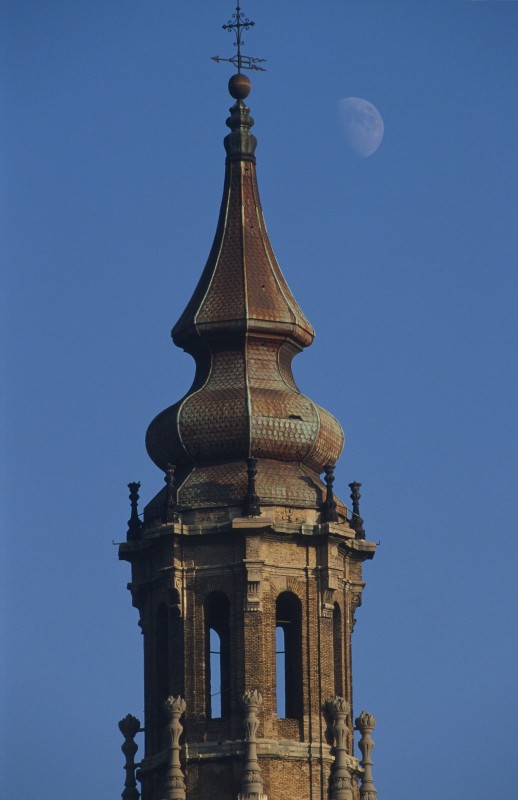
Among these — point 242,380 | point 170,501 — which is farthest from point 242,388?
point 170,501

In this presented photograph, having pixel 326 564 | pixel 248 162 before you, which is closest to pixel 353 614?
pixel 326 564

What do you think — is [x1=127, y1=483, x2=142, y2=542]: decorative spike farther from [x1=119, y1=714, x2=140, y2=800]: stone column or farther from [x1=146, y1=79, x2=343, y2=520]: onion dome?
[x1=119, y1=714, x2=140, y2=800]: stone column

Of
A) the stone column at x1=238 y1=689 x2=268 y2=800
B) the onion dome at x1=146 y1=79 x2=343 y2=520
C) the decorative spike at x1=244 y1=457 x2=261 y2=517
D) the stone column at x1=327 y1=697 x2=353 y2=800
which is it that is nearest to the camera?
the stone column at x1=238 y1=689 x2=268 y2=800

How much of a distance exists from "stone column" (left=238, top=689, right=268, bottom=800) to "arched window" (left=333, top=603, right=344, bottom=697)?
3759 mm

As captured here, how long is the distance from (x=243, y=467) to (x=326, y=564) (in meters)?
4.23

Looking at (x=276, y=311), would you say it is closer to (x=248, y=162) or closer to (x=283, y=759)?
(x=248, y=162)

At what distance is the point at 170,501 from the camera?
134 meters

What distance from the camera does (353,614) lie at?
447 feet

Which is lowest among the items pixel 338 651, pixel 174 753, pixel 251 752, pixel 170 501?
pixel 251 752

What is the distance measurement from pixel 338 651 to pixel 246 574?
177 inches

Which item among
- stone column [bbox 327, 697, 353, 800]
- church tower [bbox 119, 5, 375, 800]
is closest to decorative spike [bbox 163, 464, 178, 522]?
church tower [bbox 119, 5, 375, 800]

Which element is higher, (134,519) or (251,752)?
(134,519)

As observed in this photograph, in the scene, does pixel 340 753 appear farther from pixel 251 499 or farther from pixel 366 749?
pixel 251 499

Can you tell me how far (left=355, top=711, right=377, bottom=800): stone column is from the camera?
436 feet
